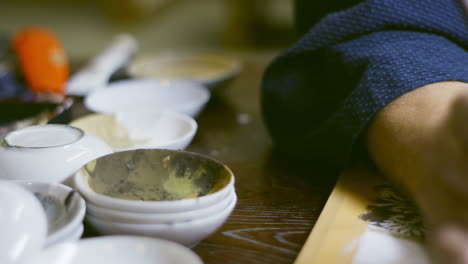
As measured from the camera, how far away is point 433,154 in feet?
1.20

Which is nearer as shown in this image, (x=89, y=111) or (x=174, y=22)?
(x=89, y=111)

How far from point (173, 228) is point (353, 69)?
0.27 metres

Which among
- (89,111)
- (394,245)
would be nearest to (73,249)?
(394,245)

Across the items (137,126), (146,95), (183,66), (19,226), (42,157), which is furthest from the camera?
(183,66)

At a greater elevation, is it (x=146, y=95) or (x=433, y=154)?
(x=433, y=154)

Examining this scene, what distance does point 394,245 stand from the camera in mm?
388

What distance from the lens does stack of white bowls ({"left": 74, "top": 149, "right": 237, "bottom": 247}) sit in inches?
14.5

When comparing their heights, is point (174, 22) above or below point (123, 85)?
below

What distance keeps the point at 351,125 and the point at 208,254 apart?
0.20 meters

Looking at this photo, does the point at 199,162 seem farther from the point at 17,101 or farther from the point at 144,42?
the point at 144,42

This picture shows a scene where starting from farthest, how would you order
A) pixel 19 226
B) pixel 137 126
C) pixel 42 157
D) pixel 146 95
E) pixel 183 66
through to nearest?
pixel 183 66, pixel 146 95, pixel 137 126, pixel 42 157, pixel 19 226

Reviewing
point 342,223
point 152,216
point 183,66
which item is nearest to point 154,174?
point 152,216

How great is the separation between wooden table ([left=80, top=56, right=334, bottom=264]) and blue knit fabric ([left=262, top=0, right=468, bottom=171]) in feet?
0.12

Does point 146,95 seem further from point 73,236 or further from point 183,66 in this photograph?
point 73,236
